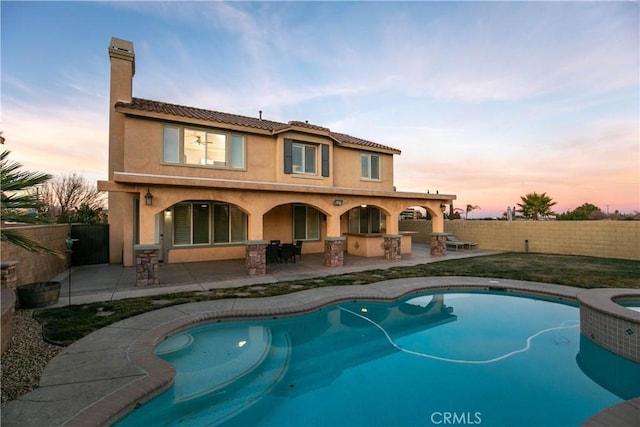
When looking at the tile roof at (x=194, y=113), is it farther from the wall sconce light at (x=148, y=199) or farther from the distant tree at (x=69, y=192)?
the distant tree at (x=69, y=192)

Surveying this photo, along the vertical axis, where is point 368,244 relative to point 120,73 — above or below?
below

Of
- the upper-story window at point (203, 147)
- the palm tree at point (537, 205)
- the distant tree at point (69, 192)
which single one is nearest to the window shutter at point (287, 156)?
the upper-story window at point (203, 147)

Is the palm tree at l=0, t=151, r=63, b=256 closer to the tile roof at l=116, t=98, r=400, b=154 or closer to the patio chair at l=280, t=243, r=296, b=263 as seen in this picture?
the tile roof at l=116, t=98, r=400, b=154

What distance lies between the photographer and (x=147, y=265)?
30.8ft

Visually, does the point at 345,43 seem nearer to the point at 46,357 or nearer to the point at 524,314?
the point at 524,314

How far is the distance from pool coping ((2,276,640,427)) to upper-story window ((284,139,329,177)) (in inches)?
307

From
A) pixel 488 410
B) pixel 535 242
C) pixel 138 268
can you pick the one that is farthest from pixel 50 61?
pixel 535 242

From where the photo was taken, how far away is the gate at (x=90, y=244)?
12.9 meters

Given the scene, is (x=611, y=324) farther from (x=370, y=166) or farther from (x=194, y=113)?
(x=194, y=113)

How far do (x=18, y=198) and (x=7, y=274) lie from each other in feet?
15.4

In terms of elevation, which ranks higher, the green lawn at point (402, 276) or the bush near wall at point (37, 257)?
the bush near wall at point (37, 257)

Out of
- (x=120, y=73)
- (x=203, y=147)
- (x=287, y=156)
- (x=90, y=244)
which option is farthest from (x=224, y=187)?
(x=120, y=73)

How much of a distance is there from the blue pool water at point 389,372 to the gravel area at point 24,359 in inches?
62.5

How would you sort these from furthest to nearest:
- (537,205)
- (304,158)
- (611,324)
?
1. (537,205)
2. (304,158)
3. (611,324)
